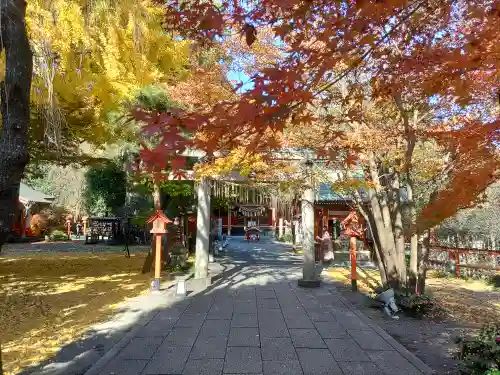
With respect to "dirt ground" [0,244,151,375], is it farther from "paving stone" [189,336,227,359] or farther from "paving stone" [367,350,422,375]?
"paving stone" [367,350,422,375]

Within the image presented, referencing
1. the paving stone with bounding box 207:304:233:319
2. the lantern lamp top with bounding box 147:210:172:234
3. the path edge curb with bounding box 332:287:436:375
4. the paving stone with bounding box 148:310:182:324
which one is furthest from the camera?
the lantern lamp top with bounding box 147:210:172:234

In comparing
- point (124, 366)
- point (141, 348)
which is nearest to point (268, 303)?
point (141, 348)

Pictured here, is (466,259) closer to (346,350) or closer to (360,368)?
(346,350)

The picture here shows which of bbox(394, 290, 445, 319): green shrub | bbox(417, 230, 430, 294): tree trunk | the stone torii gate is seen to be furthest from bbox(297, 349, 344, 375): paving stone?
the stone torii gate

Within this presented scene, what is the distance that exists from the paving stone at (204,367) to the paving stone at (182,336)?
0.77m

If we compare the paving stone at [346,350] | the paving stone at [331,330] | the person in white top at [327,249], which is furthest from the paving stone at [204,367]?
the person in white top at [327,249]

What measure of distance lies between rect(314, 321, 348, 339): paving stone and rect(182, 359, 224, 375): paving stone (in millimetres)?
1971

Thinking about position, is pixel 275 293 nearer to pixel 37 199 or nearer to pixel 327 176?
pixel 327 176

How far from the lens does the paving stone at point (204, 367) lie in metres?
4.83

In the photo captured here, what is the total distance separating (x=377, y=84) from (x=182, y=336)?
4.54 m

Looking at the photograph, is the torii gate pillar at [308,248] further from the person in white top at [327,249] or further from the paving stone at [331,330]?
the person in white top at [327,249]

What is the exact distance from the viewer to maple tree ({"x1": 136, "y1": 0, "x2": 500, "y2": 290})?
9.49ft

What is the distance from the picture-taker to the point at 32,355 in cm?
572

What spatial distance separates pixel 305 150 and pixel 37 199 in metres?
25.8
